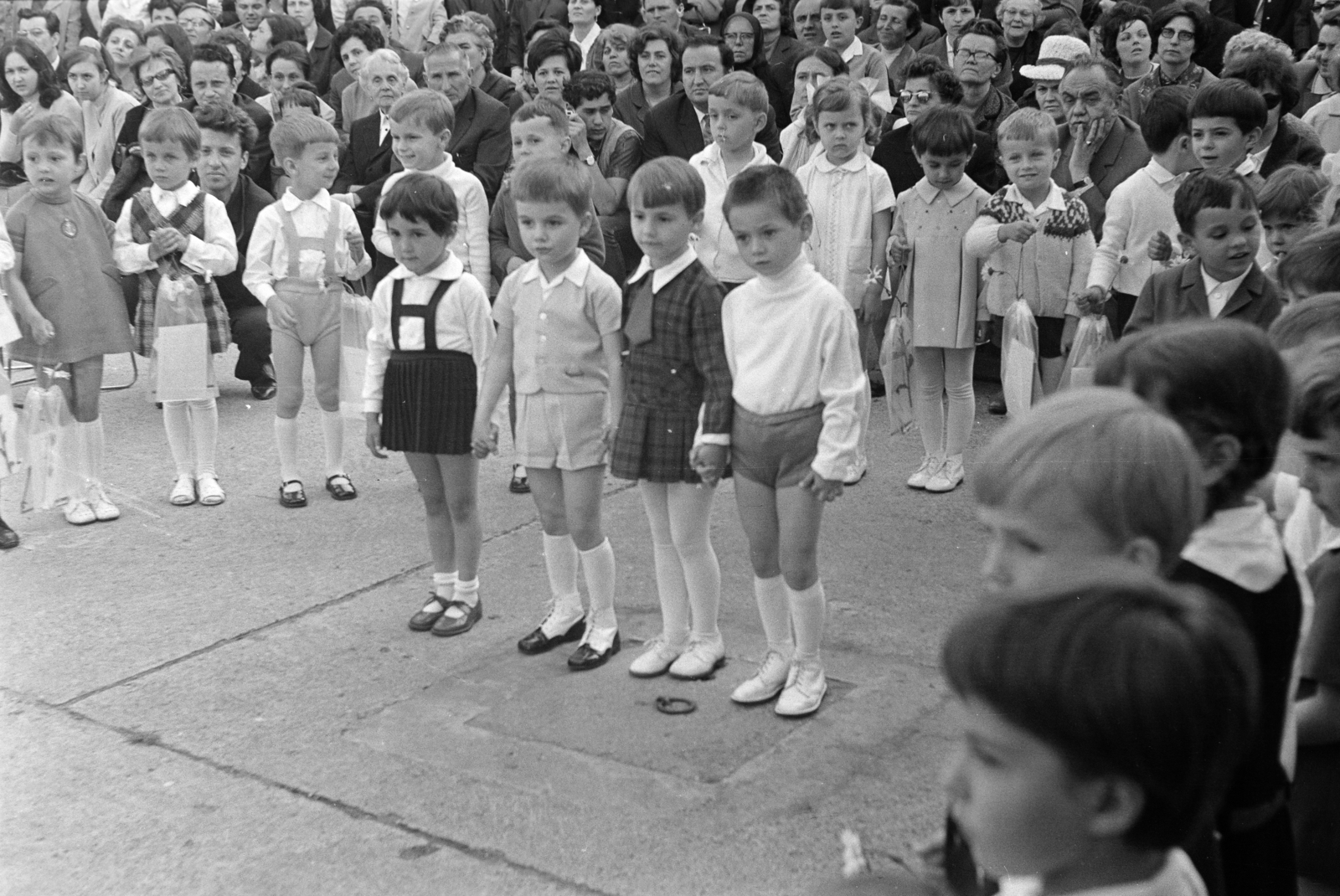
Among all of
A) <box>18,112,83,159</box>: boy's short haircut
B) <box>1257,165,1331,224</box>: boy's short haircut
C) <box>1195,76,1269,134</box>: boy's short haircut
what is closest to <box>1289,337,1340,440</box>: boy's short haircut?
<box>1257,165,1331,224</box>: boy's short haircut

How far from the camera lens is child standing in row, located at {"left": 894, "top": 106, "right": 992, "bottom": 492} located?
5988 mm

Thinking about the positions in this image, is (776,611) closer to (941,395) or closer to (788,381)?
(788,381)

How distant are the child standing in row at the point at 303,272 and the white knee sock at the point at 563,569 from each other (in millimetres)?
1904

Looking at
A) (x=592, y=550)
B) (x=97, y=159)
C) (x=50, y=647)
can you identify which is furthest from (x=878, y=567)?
(x=97, y=159)

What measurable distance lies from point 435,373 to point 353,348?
1493mm

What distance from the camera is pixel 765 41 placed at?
9.55 m

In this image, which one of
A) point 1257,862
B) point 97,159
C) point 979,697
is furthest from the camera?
point 97,159

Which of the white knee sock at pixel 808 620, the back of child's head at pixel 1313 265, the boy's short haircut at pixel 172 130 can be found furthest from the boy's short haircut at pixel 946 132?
the boy's short haircut at pixel 172 130

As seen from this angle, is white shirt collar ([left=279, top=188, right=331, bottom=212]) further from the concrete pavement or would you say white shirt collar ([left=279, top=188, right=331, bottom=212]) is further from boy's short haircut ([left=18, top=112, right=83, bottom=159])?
the concrete pavement

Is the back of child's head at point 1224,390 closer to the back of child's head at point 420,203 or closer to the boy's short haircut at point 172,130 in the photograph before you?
the back of child's head at point 420,203

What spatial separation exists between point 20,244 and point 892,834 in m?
4.50

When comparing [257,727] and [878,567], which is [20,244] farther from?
[878,567]

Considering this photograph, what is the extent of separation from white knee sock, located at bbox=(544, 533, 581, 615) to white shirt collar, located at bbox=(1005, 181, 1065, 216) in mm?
2420

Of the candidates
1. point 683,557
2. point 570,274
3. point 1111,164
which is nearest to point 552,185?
point 570,274
